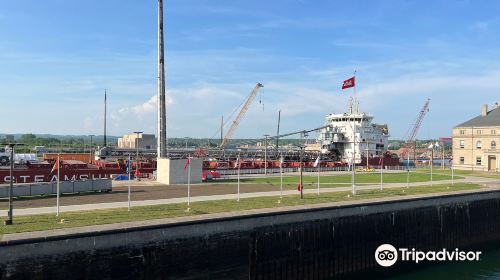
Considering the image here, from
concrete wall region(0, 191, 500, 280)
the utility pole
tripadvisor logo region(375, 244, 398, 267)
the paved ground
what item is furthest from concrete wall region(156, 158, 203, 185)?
tripadvisor logo region(375, 244, 398, 267)

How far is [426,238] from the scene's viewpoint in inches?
1361

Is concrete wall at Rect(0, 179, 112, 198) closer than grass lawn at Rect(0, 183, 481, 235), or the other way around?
grass lawn at Rect(0, 183, 481, 235)

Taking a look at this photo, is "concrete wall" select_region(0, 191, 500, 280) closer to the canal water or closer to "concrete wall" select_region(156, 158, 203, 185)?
the canal water

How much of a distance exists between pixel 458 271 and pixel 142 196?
2225cm

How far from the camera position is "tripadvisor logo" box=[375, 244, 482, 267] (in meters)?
30.7

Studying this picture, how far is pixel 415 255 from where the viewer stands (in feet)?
109

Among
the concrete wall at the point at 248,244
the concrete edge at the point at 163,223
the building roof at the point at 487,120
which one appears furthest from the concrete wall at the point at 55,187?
the building roof at the point at 487,120

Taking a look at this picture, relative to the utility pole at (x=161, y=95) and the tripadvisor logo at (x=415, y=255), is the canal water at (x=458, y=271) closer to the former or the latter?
the tripadvisor logo at (x=415, y=255)

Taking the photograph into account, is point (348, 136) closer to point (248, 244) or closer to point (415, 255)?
point (415, 255)

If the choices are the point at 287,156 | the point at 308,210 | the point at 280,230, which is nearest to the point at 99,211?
the point at 280,230

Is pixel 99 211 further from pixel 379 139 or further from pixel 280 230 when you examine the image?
pixel 379 139

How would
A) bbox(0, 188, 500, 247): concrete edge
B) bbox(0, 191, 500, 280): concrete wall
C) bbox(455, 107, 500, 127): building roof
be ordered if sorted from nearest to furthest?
bbox(0, 188, 500, 247): concrete edge < bbox(0, 191, 500, 280): concrete wall < bbox(455, 107, 500, 127): building roof

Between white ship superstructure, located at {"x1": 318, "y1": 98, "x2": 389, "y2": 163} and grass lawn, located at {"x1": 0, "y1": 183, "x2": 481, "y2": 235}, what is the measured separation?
5365 centimetres

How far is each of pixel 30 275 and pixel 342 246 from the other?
17571 millimetres
